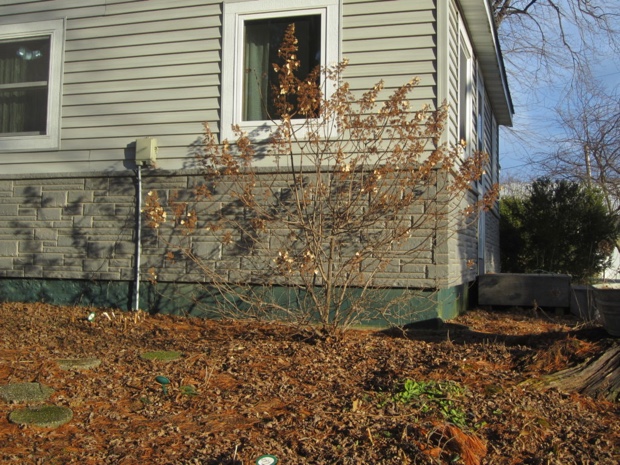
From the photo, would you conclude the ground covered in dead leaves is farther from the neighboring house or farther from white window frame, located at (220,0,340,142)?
white window frame, located at (220,0,340,142)

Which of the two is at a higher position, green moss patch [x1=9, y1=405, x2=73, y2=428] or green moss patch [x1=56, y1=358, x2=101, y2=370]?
green moss patch [x1=56, y1=358, x2=101, y2=370]

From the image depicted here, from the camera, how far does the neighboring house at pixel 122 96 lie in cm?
643

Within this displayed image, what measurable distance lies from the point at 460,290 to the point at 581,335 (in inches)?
121

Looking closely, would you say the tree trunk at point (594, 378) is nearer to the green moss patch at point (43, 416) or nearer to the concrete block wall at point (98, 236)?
the concrete block wall at point (98, 236)

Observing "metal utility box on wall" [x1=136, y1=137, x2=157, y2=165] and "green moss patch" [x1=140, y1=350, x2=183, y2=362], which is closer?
"green moss patch" [x1=140, y1=350, x2=183, y2=362]

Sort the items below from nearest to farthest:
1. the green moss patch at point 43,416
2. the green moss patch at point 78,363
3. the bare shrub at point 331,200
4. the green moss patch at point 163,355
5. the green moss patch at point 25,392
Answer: the green moss patch at point 43,416 → the green moss patch at point 25,392 → the green moss patch at point 78,363 → the green moss patch at point 163,355 → the bare shrub at point 331,200

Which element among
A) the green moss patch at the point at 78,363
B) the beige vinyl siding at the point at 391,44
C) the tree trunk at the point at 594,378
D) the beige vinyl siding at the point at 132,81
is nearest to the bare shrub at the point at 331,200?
the beige vinyl siding at the point at 391,44

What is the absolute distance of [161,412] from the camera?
366 cm

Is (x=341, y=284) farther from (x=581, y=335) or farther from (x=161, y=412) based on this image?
(x=161, y=412)

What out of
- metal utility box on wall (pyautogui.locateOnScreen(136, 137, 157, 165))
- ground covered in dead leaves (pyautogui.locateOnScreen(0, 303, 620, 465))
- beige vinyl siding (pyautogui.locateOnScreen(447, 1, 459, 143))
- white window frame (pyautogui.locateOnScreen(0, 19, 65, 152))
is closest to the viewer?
ground covered in dead leaves (pyautogui.locateOnScreen(0, 303, 620, 465))

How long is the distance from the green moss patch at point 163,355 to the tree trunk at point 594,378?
270 cm

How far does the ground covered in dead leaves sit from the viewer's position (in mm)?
3066

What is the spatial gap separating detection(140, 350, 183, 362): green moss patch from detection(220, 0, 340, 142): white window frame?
2647 millimetres

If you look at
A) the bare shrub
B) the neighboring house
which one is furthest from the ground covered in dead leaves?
the neighboring house
